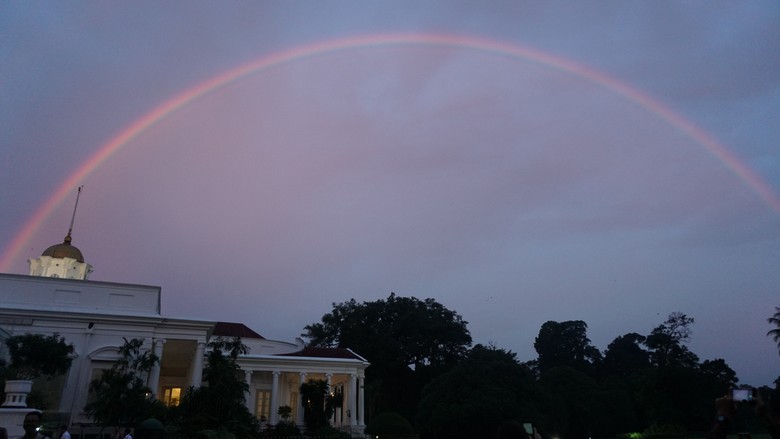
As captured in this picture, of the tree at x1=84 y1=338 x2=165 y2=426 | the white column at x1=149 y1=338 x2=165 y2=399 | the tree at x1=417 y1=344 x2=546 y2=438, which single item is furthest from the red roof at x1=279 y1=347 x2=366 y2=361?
the tree at x1=84 y1=338 x2=165 y2=426

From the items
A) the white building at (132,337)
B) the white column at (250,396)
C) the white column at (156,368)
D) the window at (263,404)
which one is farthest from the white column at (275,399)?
the white column at (156,368)

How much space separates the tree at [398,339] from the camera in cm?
5425

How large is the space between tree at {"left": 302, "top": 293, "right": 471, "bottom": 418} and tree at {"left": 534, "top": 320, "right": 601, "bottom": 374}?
33361 mm

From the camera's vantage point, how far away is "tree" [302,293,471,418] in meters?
54.2

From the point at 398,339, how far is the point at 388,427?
80.2ft

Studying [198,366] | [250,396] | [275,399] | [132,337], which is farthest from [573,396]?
[132,337]

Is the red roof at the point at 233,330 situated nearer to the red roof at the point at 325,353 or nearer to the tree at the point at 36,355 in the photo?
the red roof at the point at 325,353

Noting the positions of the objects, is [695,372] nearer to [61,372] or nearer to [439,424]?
[439,424]

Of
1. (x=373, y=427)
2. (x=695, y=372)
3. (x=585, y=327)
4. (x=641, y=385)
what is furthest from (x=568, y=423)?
(x=585, y=327)

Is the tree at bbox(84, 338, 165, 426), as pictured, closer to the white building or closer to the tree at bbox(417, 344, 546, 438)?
the white building

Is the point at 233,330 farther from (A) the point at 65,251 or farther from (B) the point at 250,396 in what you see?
(A) the point at 65,251

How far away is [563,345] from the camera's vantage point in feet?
286

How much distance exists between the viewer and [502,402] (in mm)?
36344

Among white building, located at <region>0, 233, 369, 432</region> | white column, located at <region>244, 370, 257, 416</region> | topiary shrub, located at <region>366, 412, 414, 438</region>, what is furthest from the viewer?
white column, located at <region>244, 370, 257, 416</region>
